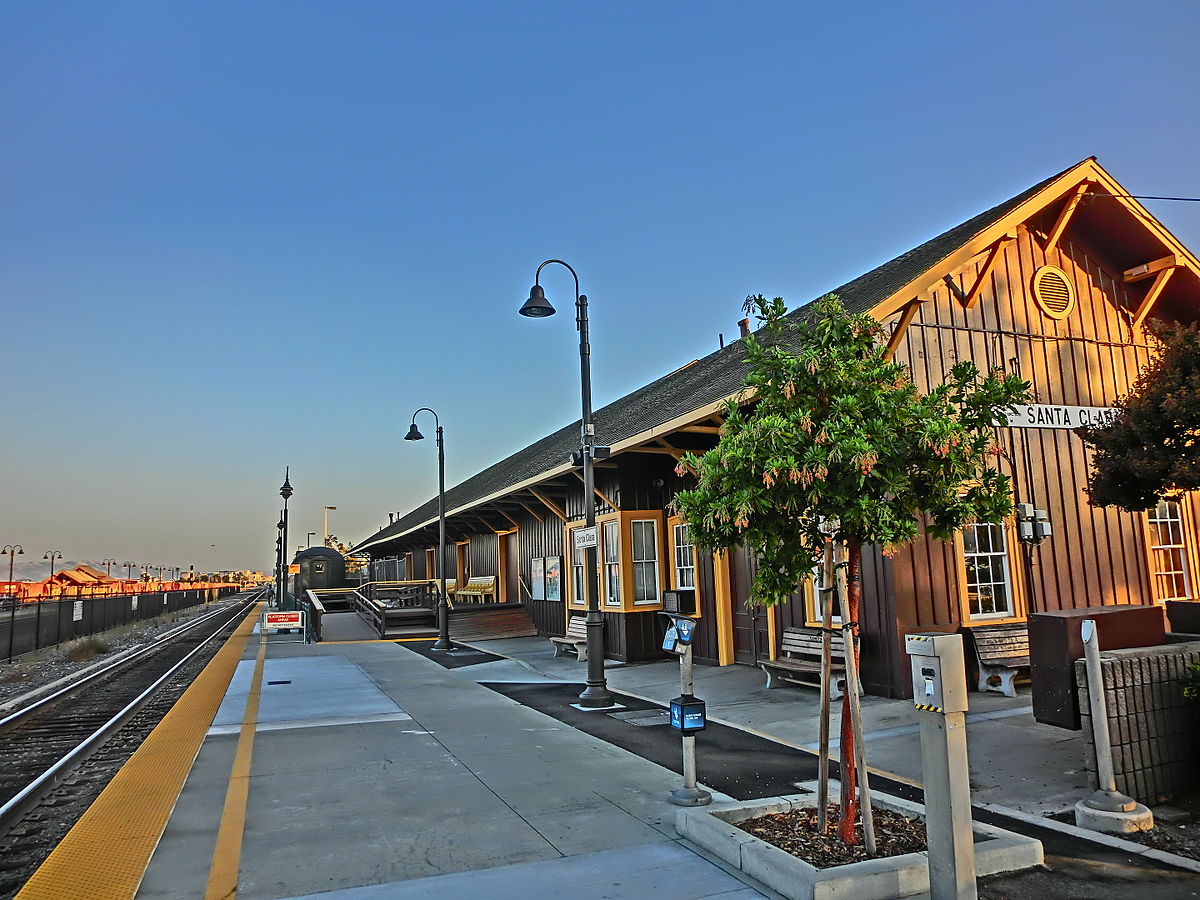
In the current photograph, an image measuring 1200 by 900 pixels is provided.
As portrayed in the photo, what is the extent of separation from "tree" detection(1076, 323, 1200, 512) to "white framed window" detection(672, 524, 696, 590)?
7.29m

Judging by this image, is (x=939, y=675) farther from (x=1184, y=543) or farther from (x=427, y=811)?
(x=1184, y=543)

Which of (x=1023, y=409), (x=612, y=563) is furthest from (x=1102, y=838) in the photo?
(x=612, y=563)

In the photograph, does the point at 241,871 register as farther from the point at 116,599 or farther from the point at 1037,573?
the point at 116,599

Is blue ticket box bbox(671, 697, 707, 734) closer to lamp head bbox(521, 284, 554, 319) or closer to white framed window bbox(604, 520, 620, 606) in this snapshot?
lamp head bbox(521, 284, 554, 319)

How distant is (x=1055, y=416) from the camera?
12.4 m

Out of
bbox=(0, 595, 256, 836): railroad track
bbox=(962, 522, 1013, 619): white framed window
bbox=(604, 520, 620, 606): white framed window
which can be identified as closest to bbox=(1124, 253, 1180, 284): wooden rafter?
bbox=(962, 522, 1013, 619): white framed window

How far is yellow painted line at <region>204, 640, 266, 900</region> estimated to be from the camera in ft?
15.9

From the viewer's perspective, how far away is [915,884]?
456 cm

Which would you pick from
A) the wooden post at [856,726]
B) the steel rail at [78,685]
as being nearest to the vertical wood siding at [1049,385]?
the wooden post at [856,726]

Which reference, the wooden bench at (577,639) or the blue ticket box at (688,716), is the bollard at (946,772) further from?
the wooden bench at (577,639)

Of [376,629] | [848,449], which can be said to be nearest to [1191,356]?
[848,449]

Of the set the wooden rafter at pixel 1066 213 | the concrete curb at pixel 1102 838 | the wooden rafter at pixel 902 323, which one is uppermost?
the wooden rafter at pixel 1066 213

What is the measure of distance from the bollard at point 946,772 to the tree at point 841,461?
715 mm

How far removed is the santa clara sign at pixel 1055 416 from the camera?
39.4ft
